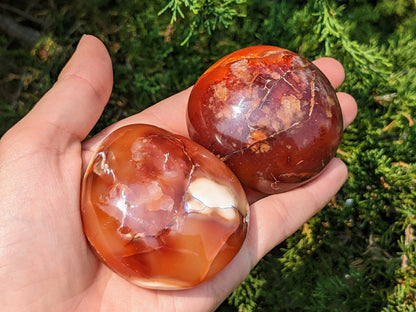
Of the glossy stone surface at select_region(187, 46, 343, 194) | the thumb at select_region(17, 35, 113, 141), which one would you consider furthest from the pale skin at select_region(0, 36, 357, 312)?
the glossy stone surface at select_region(187, 46, 343, 194)

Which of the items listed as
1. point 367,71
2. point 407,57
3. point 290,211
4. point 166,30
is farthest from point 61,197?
point 407,57

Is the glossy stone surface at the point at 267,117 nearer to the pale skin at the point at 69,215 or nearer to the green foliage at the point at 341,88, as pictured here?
the pale skin at the point at 69,215

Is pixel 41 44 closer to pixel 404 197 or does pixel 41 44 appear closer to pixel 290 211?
pixel 290 211

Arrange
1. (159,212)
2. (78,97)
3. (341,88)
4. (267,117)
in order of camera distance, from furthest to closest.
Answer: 1. (341,88)
2. (78,97)
3. (267,117)
4. (159,212)

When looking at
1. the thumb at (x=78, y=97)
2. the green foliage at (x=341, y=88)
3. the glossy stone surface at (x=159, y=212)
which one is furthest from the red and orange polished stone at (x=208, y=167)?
the green foliage at (x=341, y=88)

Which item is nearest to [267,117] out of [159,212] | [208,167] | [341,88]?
[208,167]

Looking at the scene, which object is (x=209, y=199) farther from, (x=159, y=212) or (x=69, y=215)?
(x=69, y=215)
